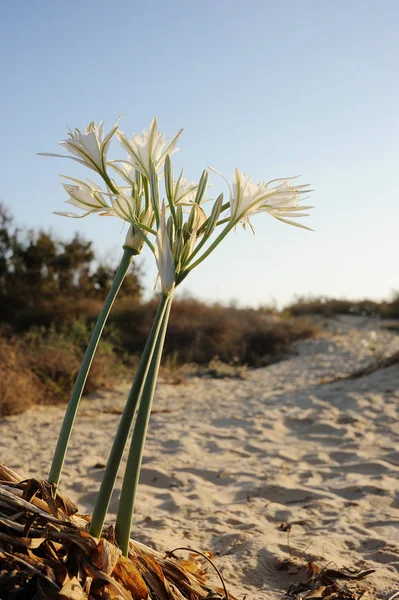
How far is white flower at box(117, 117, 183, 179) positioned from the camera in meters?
1.34

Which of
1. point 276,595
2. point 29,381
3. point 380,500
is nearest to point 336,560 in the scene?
point 276,595

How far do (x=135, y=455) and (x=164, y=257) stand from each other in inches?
18.2

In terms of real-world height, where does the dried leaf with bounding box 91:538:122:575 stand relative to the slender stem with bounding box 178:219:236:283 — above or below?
below

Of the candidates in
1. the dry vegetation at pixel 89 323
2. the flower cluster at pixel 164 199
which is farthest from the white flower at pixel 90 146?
the dry vegetation at pixel 89 323

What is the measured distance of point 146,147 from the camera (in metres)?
1.34

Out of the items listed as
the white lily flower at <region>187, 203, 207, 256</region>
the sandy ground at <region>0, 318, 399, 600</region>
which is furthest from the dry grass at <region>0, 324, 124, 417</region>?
the white lily flower at <region>187, 203, 207, 256</region>

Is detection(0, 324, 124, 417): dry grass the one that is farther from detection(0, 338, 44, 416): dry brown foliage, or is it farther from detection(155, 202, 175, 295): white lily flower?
detection(155, 202, 175, 295): white lily flower

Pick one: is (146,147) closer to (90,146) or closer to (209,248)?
(90,146)

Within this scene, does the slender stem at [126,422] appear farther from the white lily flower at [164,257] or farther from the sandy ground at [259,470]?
the sandy ground at [259,470]

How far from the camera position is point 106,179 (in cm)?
139

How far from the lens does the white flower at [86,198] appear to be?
1.41 m

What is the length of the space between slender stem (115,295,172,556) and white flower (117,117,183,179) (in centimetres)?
32

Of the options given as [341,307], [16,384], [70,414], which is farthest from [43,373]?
[341,307]

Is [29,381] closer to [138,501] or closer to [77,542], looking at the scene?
[138,501]
